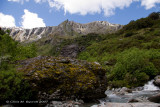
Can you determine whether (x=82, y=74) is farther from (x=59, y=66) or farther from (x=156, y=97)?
(x=156, y=97)

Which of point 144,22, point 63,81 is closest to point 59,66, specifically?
point 63,81

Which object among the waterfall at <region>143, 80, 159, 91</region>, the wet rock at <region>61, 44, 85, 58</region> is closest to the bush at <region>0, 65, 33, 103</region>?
the waterfall at <region>143, 80, 159, 91</region>

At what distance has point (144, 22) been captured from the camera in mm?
132500

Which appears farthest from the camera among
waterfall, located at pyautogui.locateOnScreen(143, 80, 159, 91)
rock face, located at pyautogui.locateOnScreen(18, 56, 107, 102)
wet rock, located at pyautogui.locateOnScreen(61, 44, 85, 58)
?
wet rock, located at pyautogui.locateOnScreen(61, 44, 85, 58)

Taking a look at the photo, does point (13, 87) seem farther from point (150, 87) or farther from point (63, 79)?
point (150, 87)

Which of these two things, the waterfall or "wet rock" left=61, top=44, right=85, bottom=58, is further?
"wet rock" left=61, top=44, right=85, bottom=58

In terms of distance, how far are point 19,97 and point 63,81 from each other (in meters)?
5.09

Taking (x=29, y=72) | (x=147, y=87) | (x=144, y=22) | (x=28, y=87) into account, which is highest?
(x=144, y=22)

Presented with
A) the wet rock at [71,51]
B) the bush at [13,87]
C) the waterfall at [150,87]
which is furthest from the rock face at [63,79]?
the wet rock at [71,51]

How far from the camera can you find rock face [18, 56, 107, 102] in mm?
14766

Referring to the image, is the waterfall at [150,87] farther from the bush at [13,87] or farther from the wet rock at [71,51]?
the wet rock at [71,51]

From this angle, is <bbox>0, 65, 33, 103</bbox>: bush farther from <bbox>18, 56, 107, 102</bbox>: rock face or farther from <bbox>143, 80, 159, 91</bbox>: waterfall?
<bbox>143, 80, 159, 91</bbox>: waterfall

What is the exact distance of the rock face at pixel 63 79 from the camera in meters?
14.8

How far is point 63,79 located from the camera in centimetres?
1606
